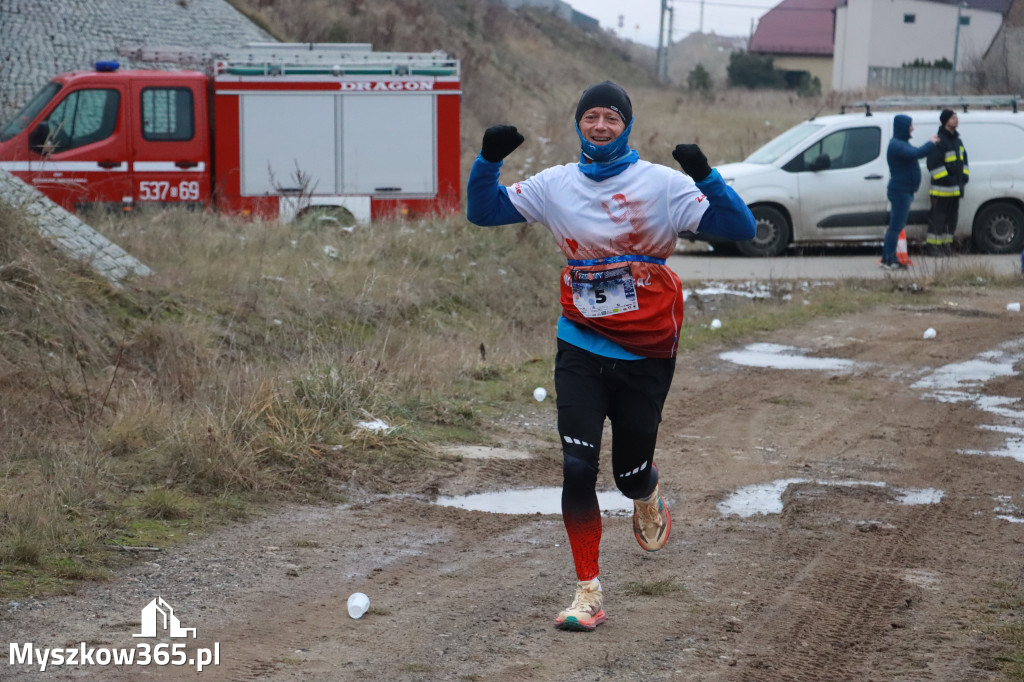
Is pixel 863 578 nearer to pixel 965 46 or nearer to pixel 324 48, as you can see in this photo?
pixel 324 48

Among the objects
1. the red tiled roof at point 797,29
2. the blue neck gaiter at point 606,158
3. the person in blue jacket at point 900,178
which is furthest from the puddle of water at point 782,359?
the red tiled roof at point 797,29

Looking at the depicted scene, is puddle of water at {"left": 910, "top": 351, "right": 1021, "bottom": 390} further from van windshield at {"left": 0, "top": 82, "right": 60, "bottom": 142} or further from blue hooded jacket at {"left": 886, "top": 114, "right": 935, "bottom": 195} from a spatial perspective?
van windshield at {"left": 0, "top": 82, "right": 60, "bottom": 142}

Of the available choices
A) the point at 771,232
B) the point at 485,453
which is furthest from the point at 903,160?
Answer: the point at 485,453

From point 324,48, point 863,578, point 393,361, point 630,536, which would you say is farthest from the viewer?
point 324,48

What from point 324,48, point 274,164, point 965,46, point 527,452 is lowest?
point 527,452

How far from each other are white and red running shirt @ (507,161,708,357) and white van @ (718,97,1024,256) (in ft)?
41.3

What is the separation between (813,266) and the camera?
16.4 m

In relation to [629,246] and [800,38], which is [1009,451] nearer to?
[629,246]

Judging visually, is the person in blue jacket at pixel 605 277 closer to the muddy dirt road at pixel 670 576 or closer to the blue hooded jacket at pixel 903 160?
the muddy dirt road at pixel 670 576

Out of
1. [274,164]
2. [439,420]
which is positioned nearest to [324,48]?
[274,164]

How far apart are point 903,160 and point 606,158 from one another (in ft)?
38.9

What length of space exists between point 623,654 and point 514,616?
0.56m

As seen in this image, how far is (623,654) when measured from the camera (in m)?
4.30

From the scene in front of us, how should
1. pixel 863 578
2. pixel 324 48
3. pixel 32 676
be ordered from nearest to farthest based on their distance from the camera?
pixel 32 676 → pixel 863 578 → pixel 324 48
